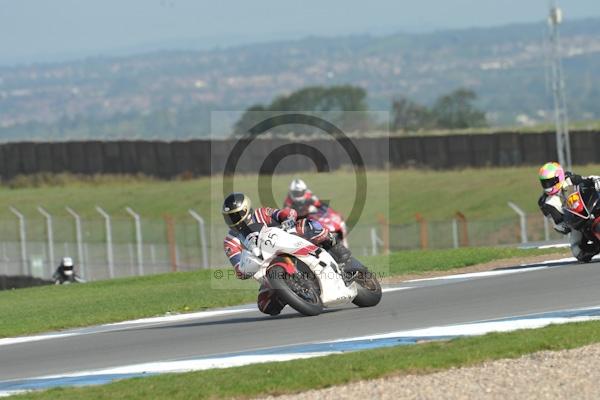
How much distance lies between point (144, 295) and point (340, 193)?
30088mm

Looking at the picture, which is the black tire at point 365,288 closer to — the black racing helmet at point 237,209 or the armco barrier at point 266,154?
the black racing helmet at point 237,209

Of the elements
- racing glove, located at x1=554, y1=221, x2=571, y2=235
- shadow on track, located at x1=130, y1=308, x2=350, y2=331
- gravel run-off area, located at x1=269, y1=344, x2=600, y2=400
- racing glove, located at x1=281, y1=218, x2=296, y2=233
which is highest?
racing glove, located at x1=281, y1=218, x2=296, y2=233

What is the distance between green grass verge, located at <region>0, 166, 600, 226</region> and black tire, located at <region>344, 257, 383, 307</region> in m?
29.7

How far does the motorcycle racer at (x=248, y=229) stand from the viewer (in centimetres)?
1412

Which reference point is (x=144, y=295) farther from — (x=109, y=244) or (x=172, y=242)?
(x=109, y=244)

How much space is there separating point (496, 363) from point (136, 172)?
175 feet

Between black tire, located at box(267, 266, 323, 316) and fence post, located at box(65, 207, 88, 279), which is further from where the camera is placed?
fence post, located at box(65, 207, 88, 279)

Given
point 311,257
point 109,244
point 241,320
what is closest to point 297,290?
point 311,257

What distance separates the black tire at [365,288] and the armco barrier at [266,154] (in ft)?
122

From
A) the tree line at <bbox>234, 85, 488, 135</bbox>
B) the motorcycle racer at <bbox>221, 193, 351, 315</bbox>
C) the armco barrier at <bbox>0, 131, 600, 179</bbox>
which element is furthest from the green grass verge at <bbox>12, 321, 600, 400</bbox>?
the tree line at <bbox>234, 85, 488, 135</bbox>

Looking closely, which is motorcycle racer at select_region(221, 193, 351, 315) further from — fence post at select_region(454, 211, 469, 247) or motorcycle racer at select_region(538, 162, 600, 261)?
fence post at select_region(454, 211, 469, 247)

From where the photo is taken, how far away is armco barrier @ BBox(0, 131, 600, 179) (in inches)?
2140

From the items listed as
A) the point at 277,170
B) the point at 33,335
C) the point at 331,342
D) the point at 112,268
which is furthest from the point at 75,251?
the point at 277,170

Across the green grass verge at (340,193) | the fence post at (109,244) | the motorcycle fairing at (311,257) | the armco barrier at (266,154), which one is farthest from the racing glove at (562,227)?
the armco barrier at (266,154)
